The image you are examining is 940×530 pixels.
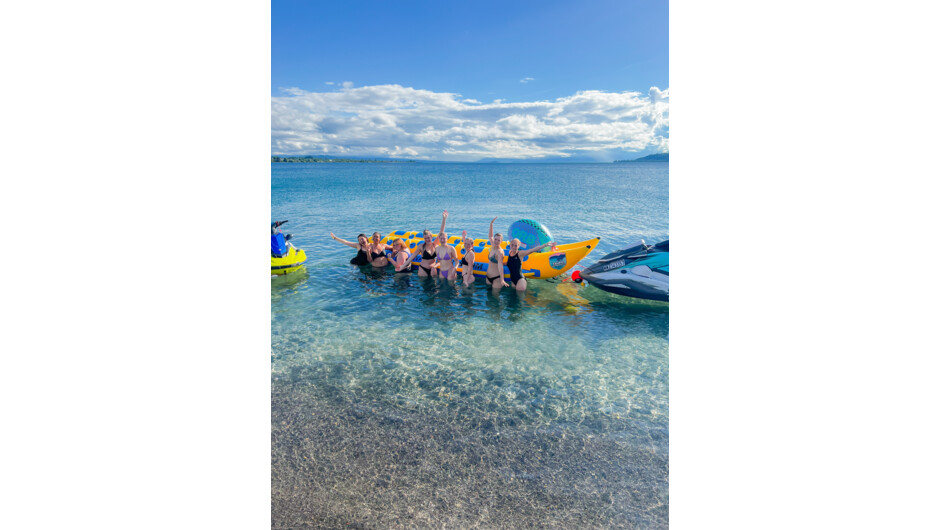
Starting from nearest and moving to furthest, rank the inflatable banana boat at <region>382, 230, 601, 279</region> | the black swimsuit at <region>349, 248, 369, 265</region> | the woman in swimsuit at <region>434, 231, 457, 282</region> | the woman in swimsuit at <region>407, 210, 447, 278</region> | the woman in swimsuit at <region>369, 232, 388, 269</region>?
the inflatable banana boat at <region>382, 230, 601, 279</region>
the woman in swimsuit at <region>434, 231, 457, 282</region>
the woman in swimsuit at <region>407, 210, 447, 278</region>
the woman in swimsuit at <region>369, 232, 388, 269</region>
the black swimsuit at <region>349, 248, 369, 265</region>

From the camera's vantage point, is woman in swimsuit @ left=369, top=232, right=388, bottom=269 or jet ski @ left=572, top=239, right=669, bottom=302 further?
woman in swimsuit @ left=369, top=232, right=388, bottom=269

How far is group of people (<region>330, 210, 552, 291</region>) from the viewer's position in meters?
7.08

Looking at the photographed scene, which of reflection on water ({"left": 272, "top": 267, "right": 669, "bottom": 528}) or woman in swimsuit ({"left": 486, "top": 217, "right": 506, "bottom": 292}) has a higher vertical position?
woman in swimsuit ({"left": 486, "top": 217, "right": 506, "bottom": 292})

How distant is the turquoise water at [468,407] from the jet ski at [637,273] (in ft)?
0.55

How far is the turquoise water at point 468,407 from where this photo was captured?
278cm

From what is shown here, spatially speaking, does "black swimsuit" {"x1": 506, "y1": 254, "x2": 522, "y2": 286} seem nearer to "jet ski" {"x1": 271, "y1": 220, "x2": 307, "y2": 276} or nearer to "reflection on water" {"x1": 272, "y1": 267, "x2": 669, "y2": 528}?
"reflection on water" {"x1": 272, "y1": 267, "x2": 669, "y2": 528}

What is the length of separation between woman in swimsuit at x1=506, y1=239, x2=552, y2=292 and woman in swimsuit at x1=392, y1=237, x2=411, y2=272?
1.92 m

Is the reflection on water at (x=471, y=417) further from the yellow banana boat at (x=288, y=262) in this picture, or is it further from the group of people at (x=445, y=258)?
the yellow banana boat at (x=288, y=262)

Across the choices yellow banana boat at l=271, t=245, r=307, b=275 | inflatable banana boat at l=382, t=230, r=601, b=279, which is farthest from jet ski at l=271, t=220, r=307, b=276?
inflatable banana boat at l=382, t=230, r=601, b=279

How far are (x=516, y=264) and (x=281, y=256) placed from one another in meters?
4.19

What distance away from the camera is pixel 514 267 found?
276 inches

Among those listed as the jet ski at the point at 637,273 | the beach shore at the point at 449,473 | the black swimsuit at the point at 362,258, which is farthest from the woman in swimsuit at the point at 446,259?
the beach shore at the point at 449,473

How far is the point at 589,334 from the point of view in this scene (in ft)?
17.5

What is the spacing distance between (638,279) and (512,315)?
1828 millimetres
